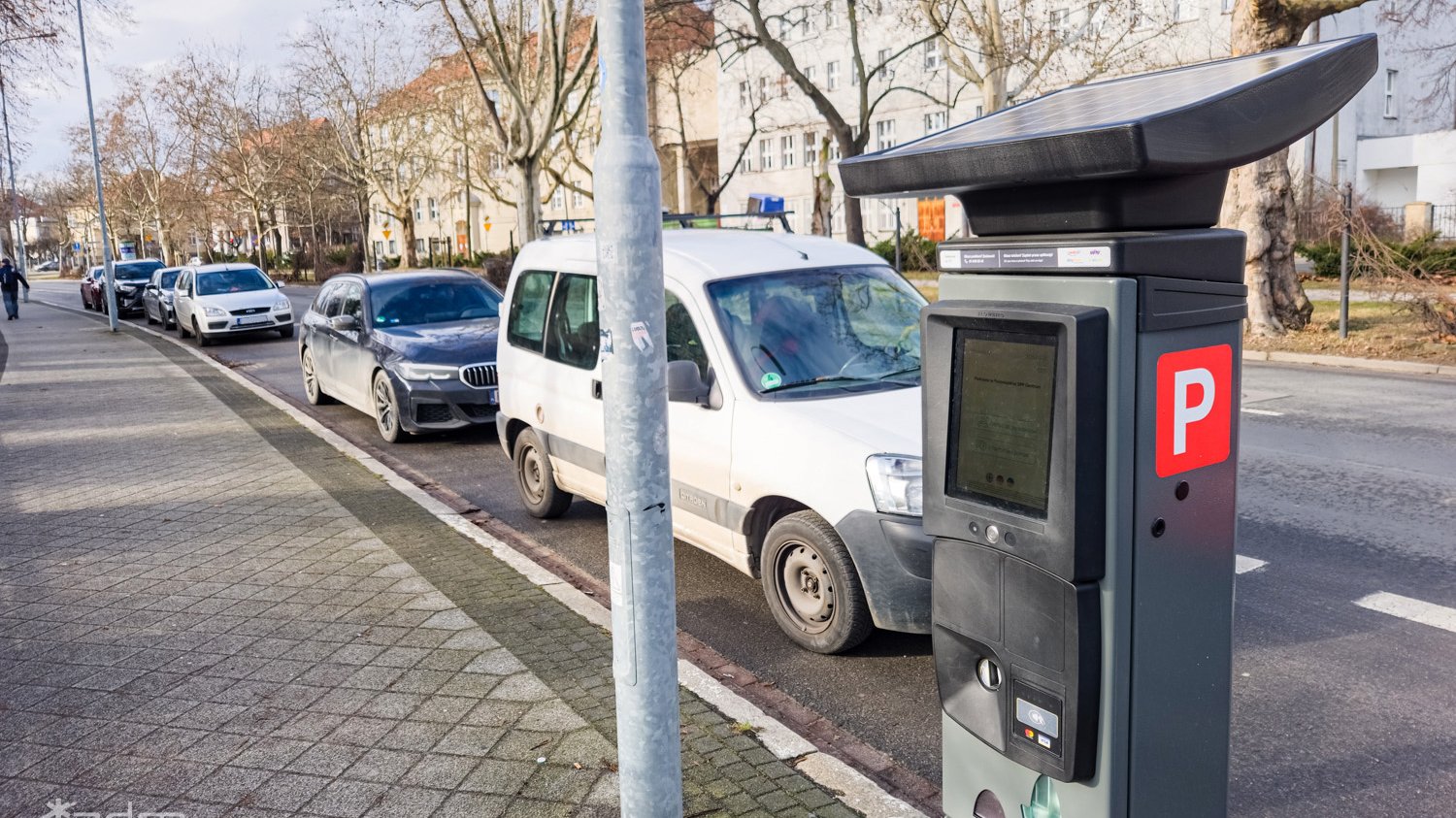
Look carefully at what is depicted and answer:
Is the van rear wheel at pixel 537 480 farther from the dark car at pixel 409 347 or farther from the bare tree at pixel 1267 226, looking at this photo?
the bare tree at pixel 1267 226

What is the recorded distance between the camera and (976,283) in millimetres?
2506

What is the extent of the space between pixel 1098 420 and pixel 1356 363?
1365 centimetres

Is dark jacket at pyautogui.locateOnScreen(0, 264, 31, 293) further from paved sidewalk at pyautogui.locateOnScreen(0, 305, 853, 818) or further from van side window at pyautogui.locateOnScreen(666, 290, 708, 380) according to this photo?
van side window at pyautogui.locateOnScreen(666, 290, 708, 380)

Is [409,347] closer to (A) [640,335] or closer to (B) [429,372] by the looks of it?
(B) [429,372]

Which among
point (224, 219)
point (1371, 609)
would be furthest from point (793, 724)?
point (224, 219)

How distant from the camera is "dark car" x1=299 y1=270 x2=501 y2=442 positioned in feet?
34.1

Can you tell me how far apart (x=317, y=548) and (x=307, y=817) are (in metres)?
3.42

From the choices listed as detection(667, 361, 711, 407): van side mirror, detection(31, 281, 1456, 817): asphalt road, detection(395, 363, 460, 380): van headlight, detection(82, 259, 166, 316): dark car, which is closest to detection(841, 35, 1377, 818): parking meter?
detection(31, 281, 1456, 817): asphalt road

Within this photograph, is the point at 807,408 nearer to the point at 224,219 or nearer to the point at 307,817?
the point at 307,817

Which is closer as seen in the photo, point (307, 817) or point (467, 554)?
point (307, 817)

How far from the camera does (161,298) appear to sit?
2906 centimetres

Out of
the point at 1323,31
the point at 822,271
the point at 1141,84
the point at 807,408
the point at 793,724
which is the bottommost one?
the point at 793,724

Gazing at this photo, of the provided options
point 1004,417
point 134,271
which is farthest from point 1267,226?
point 134,271

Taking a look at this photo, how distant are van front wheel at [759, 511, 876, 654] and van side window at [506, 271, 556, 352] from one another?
2.58 meters
